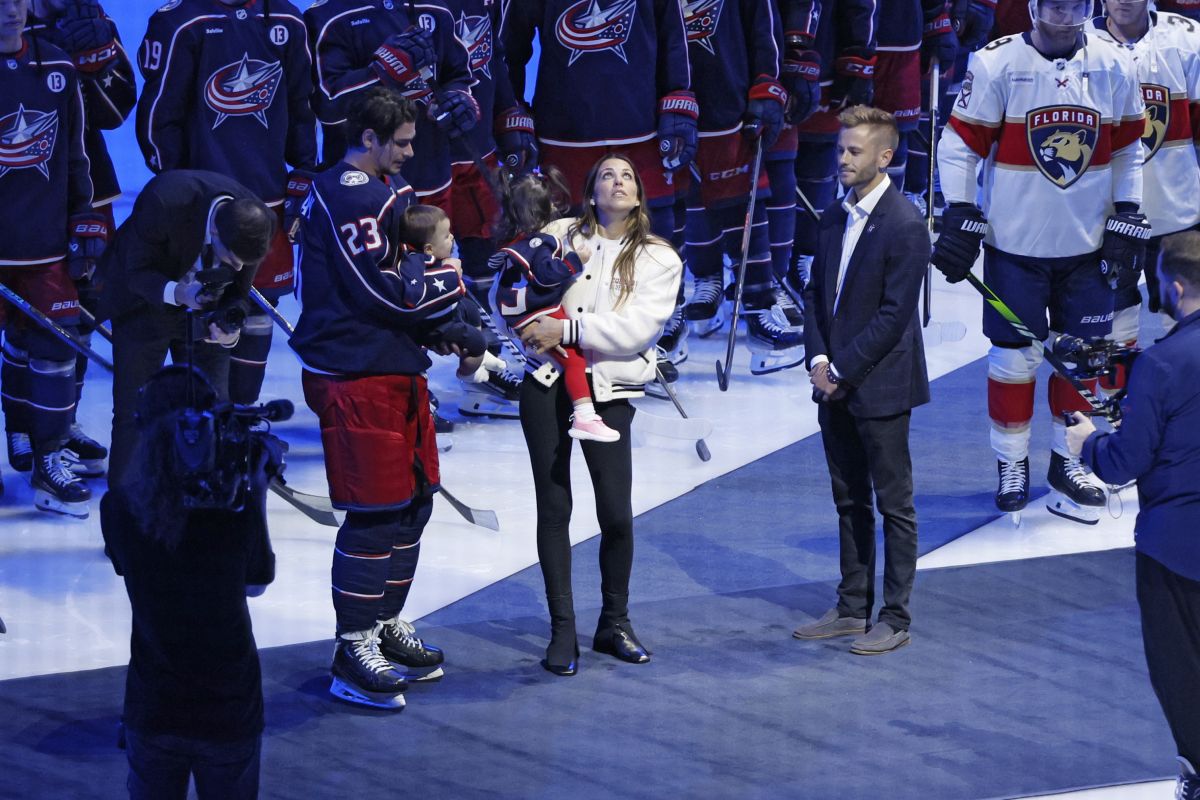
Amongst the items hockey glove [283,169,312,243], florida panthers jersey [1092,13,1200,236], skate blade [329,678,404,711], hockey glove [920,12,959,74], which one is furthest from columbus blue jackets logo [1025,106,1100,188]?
hockey glove [920,12,959,74]

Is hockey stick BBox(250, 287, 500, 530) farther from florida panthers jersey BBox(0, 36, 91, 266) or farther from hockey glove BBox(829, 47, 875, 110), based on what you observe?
hockey glove BBox(829, 47, 875, 110)

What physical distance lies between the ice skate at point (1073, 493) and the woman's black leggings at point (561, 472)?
5.44 feet

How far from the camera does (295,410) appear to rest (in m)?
6.17

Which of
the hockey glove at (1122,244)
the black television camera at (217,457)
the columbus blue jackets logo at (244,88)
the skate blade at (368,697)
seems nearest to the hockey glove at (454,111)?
the columbus blue jackets logo at (244,88)

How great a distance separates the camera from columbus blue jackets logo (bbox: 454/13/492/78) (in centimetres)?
573

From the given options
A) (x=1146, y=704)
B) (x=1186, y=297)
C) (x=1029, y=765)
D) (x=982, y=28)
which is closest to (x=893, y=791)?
(x=1029, y=765)

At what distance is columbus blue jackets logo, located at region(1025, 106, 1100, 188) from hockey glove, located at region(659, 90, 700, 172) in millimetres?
1310

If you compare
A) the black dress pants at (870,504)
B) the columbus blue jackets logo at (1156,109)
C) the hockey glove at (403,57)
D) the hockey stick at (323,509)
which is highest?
the hockey glove at (403,57)

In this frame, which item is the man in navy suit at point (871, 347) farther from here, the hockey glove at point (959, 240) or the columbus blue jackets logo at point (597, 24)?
the columbus blue jackets logo at point (597, 24)

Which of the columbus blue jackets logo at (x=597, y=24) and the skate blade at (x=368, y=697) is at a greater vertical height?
the columbus blue jackets logo at (x=597, y=24)

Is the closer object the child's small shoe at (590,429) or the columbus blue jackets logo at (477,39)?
the child's small shoe at (590,429)

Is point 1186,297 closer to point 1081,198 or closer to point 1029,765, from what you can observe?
point 1029,765

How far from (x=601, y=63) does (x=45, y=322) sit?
198cm

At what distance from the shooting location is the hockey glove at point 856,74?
674cm
